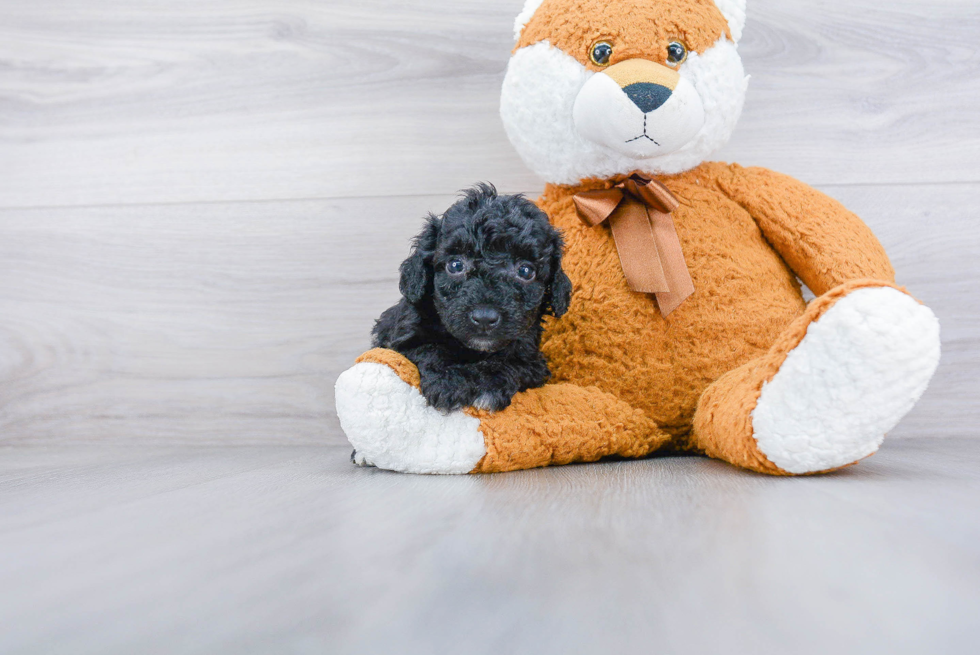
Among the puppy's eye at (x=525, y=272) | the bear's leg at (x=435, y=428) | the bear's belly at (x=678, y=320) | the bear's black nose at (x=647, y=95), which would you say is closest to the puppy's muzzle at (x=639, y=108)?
the bear's black nose at (x=647, y=95)

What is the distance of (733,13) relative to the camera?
36.8 inches

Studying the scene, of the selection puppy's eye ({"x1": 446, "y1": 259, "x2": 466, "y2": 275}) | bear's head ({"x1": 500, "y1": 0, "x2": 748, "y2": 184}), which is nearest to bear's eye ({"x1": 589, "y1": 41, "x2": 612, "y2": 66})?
bear's head ({"x1": 500, "y1": 0, "x2": 748, "y2": 184})

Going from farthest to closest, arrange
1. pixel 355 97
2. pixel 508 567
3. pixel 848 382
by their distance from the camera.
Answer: pixel 355 97
pixel 848 382
pixel 508 567

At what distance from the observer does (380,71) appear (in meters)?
1.23

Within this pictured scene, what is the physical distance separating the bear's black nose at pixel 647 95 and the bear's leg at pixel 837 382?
29 cm

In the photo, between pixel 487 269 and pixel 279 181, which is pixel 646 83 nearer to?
pixel 487 269

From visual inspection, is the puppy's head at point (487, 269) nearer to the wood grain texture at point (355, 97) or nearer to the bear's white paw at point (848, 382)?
the bear's white paw at point (848, 382)

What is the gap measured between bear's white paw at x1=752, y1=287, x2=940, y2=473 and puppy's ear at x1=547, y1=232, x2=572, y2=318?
0.77 feet

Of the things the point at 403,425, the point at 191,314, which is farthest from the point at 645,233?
the point at 191,314

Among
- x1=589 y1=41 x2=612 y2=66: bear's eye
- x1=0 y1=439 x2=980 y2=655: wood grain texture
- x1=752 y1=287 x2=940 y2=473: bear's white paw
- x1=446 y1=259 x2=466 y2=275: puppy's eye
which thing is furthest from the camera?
x1=589 y1=41 x2=612 y2=66: bear's eye

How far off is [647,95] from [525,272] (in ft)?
0.86

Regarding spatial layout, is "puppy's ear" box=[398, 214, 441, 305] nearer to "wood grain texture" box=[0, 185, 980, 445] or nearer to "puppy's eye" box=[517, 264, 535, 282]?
"puppy's eye" box=[517, 264, 535, 282]

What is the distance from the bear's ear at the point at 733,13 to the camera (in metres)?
0.93

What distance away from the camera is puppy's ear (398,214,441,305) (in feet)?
2.53
